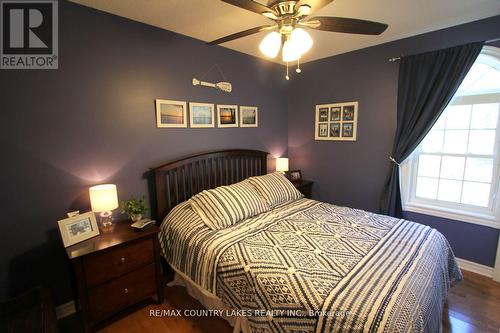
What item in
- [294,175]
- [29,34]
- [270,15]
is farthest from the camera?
[294,175]

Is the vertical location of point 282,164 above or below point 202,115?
below

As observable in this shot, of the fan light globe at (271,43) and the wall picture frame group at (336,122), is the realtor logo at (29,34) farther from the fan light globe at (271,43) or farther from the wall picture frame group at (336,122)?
the wall picture frame group at (336,122)

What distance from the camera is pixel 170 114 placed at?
7.75ft

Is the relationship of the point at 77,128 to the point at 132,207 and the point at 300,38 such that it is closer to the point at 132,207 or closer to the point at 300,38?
the point at 132,207

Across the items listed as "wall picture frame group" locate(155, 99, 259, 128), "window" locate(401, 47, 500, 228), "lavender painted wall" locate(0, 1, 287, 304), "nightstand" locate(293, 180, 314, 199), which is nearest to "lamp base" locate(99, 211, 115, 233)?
"lavender painted wall" locate(0, 1, 287, 304)

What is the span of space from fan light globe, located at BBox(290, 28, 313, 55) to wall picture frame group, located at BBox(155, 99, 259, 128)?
54.7 inches

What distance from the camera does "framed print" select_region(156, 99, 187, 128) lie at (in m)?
2.28

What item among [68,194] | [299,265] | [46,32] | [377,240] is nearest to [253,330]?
[299,265]

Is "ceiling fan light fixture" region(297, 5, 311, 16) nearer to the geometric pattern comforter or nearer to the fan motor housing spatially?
the fan motor housing

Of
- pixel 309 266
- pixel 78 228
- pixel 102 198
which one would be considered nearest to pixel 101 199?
pixel 102 198

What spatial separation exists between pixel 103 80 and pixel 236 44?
58.6 inches

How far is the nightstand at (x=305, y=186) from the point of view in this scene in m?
3.26

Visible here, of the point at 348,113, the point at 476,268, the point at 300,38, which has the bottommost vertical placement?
the point at 476,268

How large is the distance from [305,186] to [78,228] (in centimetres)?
265
